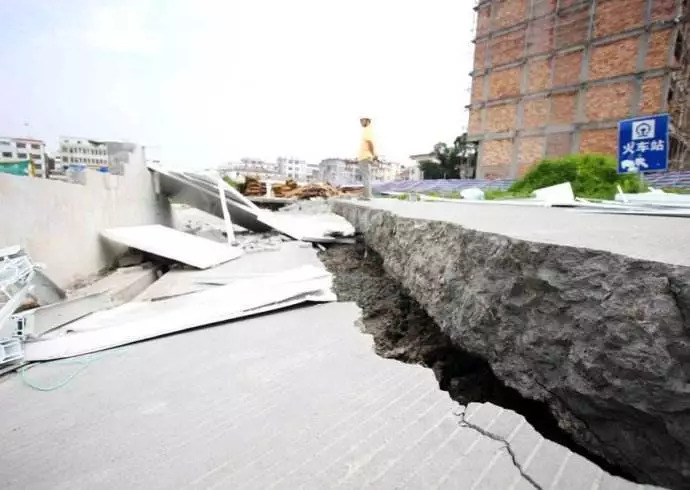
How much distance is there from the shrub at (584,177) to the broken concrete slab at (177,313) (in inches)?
281

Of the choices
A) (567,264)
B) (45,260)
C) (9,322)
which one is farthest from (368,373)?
(45,260)

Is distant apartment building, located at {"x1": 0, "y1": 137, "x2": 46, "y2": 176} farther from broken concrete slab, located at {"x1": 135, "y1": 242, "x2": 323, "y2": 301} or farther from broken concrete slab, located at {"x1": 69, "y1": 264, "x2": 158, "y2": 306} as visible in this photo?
broken concrete slab, located at {"x1": 135, "y1": 242, "x2": 323, "y2": 301}

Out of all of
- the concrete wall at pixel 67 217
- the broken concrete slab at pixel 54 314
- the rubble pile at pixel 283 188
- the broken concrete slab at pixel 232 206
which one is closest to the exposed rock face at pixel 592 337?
the broken concrete slab at pixel 54 314

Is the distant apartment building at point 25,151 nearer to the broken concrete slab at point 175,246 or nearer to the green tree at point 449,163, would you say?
the broken concrete slab at point 175,246

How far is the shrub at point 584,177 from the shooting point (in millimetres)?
7289

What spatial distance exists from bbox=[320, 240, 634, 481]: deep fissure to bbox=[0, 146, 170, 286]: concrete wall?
2.40m

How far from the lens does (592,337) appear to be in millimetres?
896

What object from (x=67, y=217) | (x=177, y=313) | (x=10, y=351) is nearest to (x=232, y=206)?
(x=67, y=217)

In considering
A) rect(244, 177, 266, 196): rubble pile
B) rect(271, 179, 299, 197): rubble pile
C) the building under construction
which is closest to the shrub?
rect(271, 179, 299, 197): rubble pile

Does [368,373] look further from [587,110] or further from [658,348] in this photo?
[587,110]

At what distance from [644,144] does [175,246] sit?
21.7 ft

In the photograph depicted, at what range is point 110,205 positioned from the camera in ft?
13.7

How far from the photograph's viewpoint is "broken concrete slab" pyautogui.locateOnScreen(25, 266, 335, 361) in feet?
5.31

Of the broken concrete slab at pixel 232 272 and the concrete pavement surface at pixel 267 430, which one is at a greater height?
the concrete pavement surface at pixel 267 430
